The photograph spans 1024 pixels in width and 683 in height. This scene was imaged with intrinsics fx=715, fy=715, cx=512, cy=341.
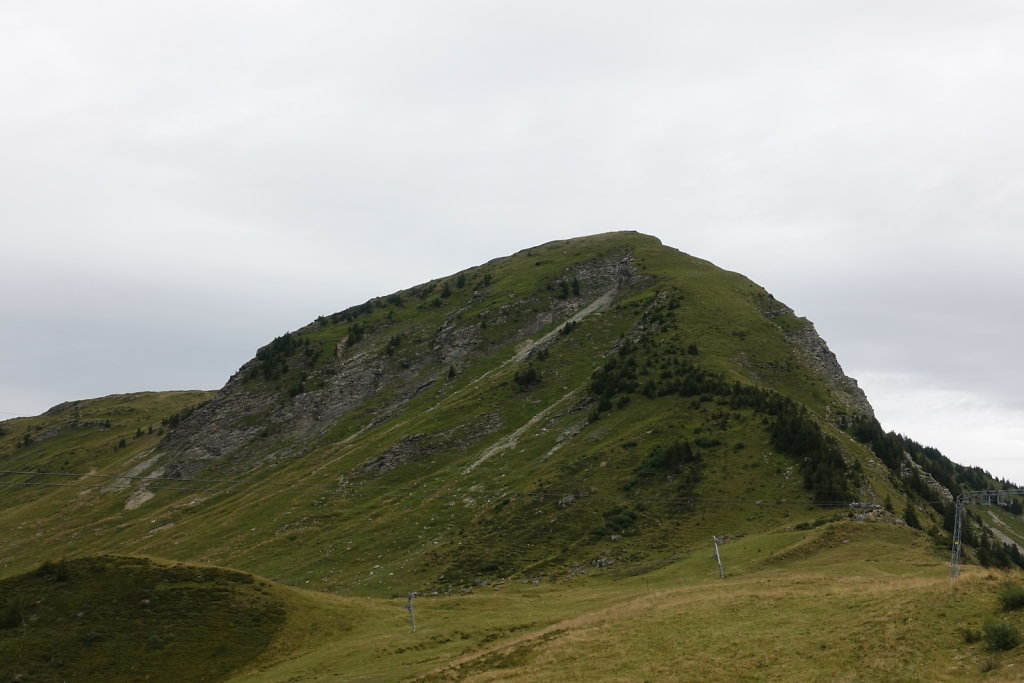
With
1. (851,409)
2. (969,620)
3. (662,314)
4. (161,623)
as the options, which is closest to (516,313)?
(662,314)

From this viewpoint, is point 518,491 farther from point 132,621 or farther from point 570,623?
point 132,621

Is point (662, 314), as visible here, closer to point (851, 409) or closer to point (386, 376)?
point (851, 409)

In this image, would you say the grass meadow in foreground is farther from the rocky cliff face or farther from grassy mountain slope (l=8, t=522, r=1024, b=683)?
the rocky cliff face

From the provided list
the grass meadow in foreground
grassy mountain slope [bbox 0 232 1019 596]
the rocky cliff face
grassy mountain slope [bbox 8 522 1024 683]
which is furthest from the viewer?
the rocky cliff face

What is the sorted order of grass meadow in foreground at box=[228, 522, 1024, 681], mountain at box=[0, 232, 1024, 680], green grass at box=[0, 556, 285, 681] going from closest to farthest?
1. grass meadow in foreground at box=[228, 522, 1024, 681]
2. green grass at box=[0, 556, 285, 681]
3. mountain at box=[0, 232, 1024, 680]

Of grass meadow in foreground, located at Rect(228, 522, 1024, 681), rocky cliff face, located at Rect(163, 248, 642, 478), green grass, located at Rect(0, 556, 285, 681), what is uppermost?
rocky cliff face, located at Rect(163, 248, 642, 478)

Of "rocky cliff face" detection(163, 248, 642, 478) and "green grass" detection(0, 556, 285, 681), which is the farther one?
"rocky cliff face" detection(163, 248, 642, 478)

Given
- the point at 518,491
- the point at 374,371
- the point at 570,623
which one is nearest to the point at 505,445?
the point at 518,491

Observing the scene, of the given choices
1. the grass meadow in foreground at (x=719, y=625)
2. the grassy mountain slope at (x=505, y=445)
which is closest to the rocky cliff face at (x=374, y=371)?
the grassy mountain slope at (x=505, y=445)

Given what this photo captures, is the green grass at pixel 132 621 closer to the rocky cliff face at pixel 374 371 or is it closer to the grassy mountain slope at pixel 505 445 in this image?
the grassy mountain slope at pixel 505 445

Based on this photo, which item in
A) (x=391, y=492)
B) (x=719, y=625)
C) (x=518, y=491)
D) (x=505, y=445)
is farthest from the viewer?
(x=505, y=445)

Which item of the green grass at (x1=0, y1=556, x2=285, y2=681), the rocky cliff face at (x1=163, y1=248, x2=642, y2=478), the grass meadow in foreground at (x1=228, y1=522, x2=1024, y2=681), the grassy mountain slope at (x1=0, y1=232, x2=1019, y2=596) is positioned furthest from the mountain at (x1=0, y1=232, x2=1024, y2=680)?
the rocky cliff face at (x1=163, y1=248, x2=642, y2=478)

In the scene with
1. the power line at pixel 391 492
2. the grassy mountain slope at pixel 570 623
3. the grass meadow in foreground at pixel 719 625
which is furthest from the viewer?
the power line at pixel 391 492

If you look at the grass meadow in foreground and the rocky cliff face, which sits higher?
the rocky cliff face
